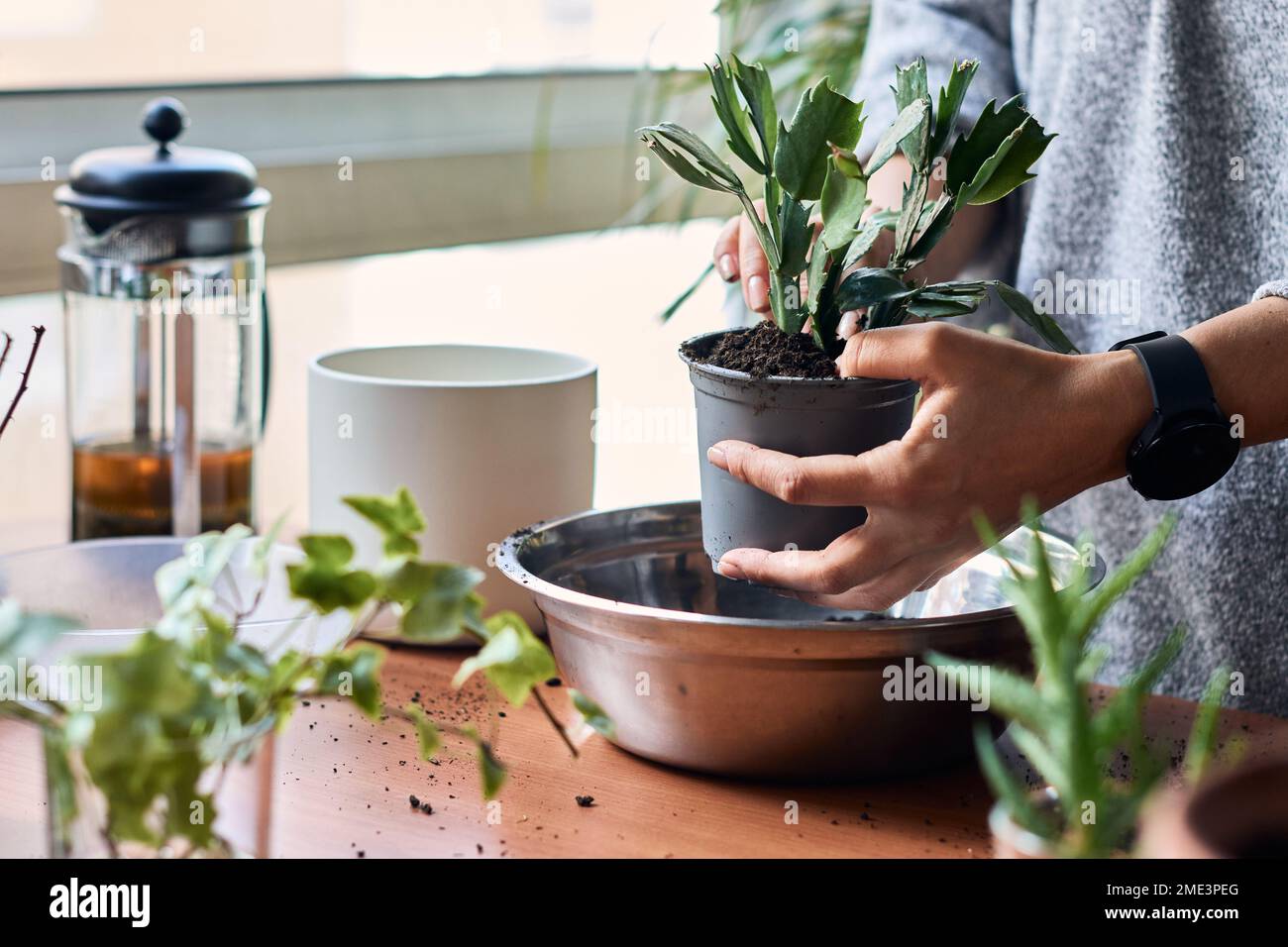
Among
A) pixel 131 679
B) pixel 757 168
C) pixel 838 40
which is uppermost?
pixel 838 40

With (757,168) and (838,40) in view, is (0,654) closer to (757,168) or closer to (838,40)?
(757,168)

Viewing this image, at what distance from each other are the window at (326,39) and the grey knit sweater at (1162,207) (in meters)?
0.55

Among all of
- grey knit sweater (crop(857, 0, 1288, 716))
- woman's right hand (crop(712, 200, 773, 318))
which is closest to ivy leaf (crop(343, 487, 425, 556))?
woman's right hand (crop(712, 200, 773, 318))

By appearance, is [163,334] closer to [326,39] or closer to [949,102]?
[949,102]

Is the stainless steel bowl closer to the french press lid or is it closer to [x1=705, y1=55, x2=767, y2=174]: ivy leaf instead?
[x1=705, y1=55, x2=767, y2=174]: ivy leaf

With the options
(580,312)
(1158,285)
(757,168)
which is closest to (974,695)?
(757,168)

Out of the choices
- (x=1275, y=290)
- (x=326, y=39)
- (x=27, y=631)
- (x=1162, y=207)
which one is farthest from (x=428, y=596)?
(x=326, y=39)

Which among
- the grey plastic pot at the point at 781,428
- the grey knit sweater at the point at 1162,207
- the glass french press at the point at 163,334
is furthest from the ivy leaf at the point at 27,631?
the grey knit sweater at the point at 1162,207

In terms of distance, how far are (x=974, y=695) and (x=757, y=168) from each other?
30 centimetres

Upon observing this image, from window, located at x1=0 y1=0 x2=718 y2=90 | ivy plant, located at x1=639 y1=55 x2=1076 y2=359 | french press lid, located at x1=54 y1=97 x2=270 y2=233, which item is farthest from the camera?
window, located at x1=0 y1=0 x2=718 y2=90

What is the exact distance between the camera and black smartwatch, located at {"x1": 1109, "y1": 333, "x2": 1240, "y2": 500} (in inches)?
29.1

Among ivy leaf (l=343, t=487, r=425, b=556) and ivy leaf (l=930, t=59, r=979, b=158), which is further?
ivy leaf (l=930, t=59, r=979, b=158)

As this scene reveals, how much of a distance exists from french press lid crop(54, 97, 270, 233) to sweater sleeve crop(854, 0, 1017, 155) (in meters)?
0.55

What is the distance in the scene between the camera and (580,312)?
2467mm
